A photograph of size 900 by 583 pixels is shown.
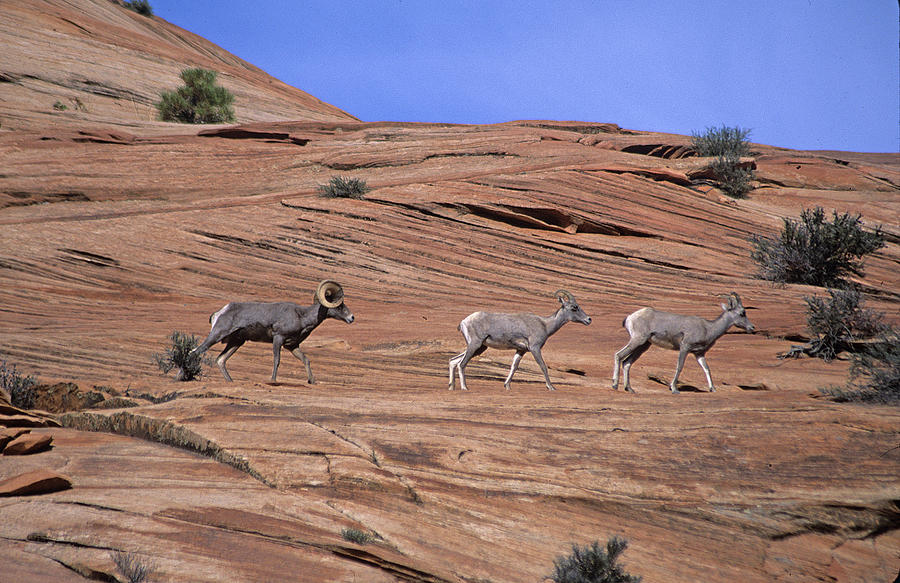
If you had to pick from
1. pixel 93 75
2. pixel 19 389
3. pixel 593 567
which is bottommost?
pixel 19 389

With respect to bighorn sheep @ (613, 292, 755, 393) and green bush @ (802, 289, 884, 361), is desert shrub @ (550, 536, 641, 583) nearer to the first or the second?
bighorn sheep @ (613, 292, 755, 393)

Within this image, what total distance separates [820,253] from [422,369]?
11.1 meters

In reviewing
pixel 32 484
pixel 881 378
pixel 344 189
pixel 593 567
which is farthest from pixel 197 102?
pixel 593 567

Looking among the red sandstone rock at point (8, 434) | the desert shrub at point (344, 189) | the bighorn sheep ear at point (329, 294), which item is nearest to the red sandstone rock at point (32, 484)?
the red sandstone rock at point (8, 434)

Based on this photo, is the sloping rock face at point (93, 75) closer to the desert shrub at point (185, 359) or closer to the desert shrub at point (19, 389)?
the desert shrub at point (185, 359)

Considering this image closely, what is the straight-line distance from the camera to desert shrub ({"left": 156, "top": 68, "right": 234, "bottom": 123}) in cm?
3328

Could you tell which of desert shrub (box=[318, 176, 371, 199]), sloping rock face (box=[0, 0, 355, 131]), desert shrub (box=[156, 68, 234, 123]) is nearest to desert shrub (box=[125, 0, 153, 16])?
sloping rock face (box=[0, 0, 355, 131])

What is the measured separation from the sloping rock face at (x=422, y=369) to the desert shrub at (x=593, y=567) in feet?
0.72

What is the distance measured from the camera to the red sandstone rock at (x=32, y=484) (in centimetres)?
588

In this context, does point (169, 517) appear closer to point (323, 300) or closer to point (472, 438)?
point (472, 438)

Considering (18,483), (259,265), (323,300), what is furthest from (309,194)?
(18,483)

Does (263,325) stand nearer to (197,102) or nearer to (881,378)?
(881,378)

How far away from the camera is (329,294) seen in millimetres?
12867

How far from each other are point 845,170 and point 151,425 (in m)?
24.8
